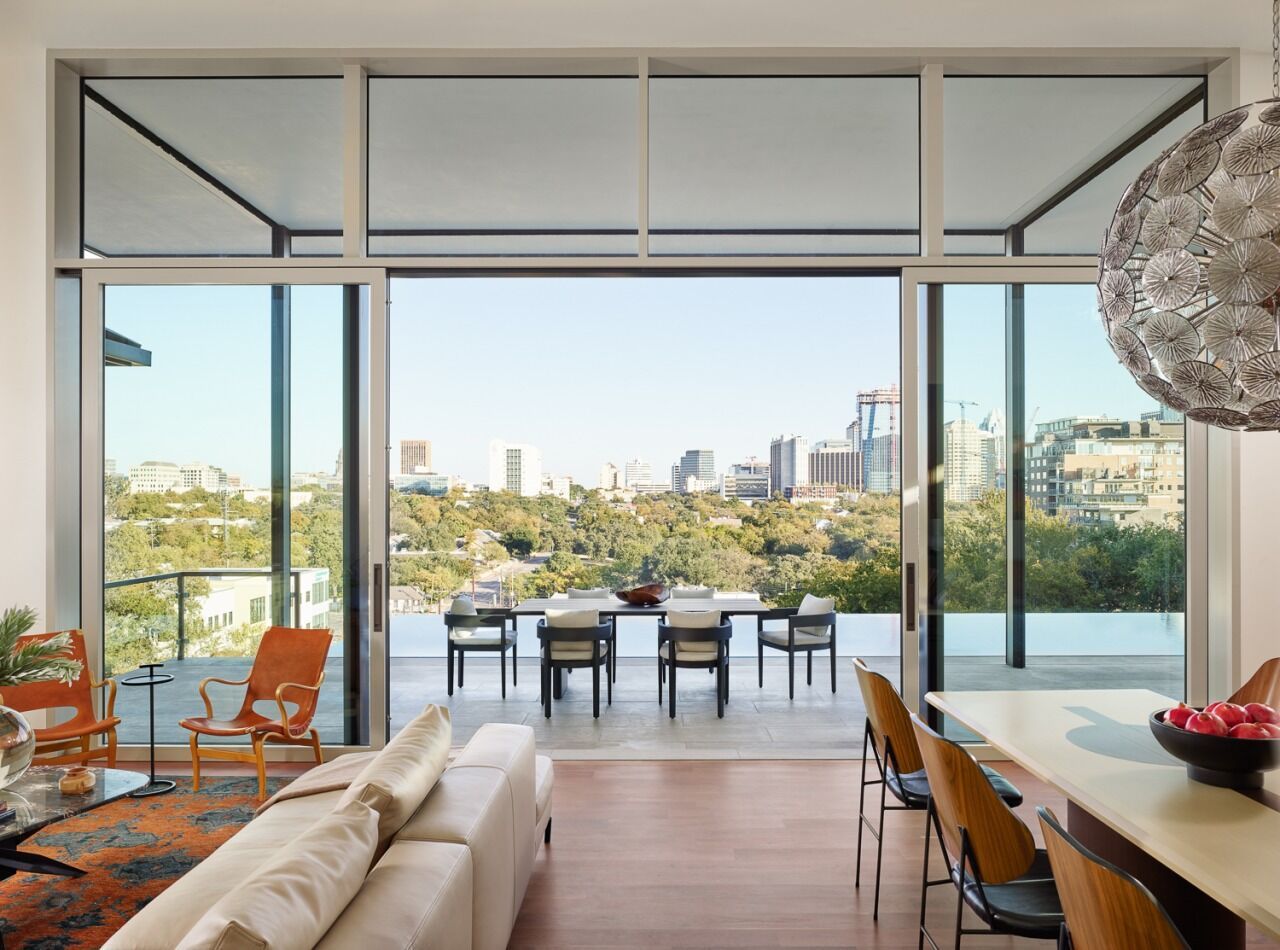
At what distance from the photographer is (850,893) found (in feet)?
9.59

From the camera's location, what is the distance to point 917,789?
276 cm

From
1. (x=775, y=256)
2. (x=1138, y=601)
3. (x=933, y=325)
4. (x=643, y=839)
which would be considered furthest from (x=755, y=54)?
(x=643, y=839)

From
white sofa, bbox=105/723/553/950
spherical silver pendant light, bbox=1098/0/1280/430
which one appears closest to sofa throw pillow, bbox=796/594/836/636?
white sofa, bbox=105/723/553/950

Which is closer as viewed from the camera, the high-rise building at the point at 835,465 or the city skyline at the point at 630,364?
the city skyline at the point at 630,364

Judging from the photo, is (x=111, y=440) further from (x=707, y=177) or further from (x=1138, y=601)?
(x=1138, y=601)

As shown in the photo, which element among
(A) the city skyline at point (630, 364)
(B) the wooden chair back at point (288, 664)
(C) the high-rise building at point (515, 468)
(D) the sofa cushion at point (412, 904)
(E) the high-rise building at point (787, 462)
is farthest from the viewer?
(E) the high-rise building at point (787, 462)

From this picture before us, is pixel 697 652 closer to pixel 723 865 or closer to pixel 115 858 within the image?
pixel 723 865

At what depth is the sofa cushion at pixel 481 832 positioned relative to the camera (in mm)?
2012

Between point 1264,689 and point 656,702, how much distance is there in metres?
3.97

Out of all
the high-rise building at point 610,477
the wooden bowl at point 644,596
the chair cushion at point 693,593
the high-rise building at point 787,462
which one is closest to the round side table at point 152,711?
the wooden bowl at point 644,596

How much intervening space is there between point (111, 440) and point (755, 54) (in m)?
4.16

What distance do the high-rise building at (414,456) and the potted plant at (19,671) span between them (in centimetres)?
369

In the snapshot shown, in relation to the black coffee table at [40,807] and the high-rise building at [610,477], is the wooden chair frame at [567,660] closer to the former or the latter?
the high-rise building at [610,477]
